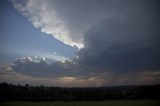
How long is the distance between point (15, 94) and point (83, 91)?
14569 millimetres

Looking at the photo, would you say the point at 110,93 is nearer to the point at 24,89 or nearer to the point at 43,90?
the point at 43,90

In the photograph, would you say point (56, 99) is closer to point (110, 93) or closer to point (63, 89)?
Answer: point (63, 89)

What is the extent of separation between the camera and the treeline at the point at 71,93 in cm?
3934

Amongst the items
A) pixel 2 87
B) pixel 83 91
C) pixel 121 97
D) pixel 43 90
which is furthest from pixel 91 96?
pixel 2 87

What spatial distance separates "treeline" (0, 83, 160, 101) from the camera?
39344mm

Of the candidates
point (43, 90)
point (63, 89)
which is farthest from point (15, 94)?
point (63, 89)

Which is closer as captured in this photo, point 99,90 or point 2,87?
point 2,87

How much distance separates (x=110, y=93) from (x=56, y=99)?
1224 cm

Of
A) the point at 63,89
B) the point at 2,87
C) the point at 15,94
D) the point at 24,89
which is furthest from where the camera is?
the point at 63,89

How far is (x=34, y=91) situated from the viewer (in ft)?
146

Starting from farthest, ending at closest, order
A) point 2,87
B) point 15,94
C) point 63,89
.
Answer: point 63,89, point 15,94, point 2,87

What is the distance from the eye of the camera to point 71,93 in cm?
4366

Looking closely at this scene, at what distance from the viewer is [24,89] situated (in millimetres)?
42562

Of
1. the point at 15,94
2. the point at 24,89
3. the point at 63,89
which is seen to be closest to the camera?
the point at 15,94
